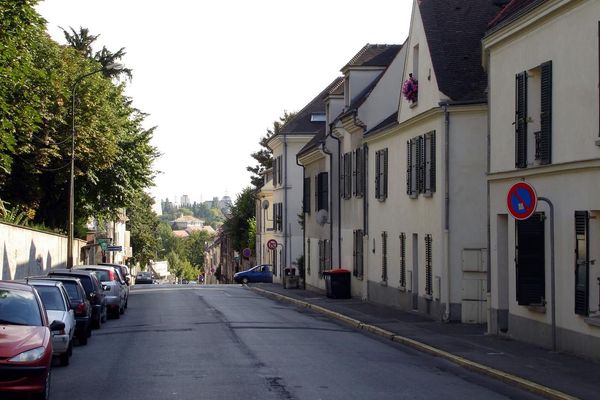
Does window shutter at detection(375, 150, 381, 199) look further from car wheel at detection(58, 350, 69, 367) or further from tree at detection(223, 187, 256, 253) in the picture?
tree at detection(223, 187, 256, 253)

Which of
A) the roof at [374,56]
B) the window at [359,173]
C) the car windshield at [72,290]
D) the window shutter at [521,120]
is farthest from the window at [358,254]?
the window shutter at [521,120]

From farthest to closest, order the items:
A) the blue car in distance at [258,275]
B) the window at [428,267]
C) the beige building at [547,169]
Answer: the blue car in distance at [258,275] < the window at [428,267] < the beige building at [547,169]

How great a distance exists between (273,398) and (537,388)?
12.8 feet

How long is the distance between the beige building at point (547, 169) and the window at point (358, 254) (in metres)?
16.9

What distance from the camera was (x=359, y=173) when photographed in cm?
4019

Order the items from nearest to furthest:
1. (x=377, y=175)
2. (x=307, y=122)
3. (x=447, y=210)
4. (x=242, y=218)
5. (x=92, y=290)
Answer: (x=92, y=290)
(x=447, y=210)
(x=377, y=175)
(x=307, y=122)
(x=242, y=218)

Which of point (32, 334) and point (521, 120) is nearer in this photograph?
point (32, 334)

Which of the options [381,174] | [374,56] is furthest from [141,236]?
[381,174]

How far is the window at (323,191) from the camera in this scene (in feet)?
152

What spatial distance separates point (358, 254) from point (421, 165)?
11409 mm

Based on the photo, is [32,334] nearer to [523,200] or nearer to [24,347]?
[24,347]

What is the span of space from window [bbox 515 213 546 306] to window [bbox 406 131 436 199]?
300 inches

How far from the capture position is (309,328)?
87.4 ft

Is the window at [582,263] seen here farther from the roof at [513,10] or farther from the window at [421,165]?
the window at [421,165]
